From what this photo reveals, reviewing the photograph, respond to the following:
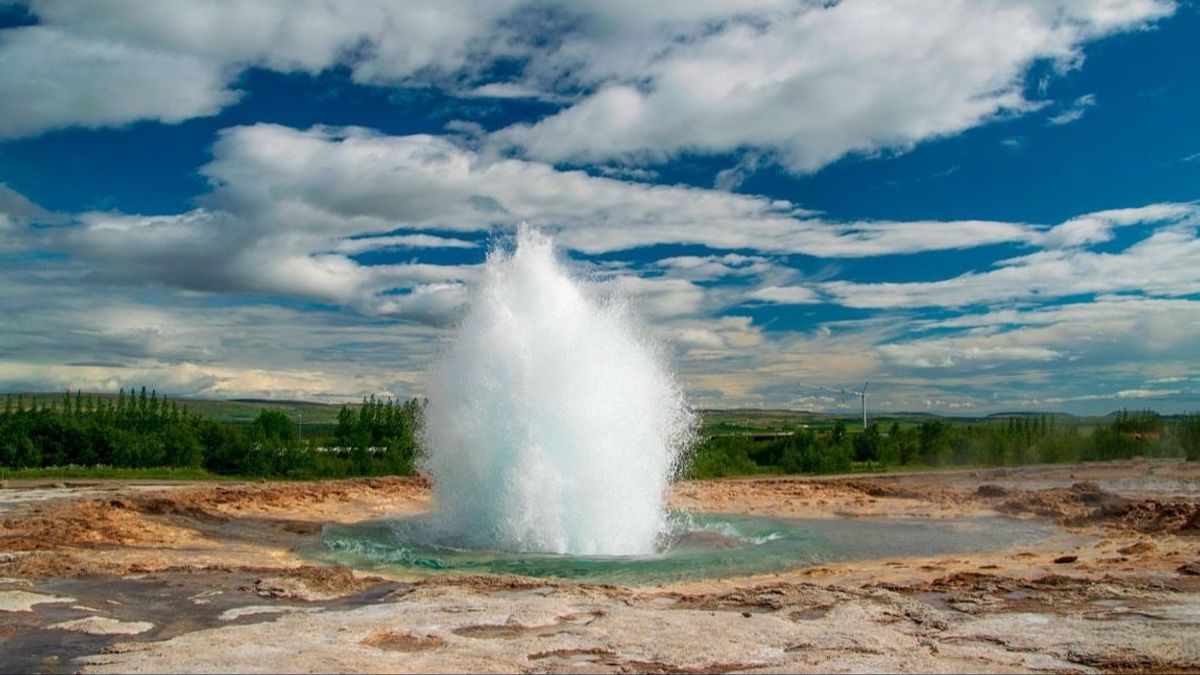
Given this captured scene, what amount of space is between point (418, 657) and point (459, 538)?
1071 cm

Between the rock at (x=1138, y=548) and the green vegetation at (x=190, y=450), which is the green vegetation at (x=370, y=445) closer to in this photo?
the green vegetation at (x=190, y=450)

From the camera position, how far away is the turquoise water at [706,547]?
616 inches

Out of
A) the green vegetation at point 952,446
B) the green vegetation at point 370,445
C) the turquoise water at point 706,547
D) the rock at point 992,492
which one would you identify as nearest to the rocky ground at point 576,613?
the turquoise water at point 706,547

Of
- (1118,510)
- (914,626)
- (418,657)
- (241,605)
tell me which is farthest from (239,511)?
(1118,510)

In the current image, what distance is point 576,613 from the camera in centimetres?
1062

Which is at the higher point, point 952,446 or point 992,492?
point 952,446

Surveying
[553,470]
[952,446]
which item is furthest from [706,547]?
[952,446]

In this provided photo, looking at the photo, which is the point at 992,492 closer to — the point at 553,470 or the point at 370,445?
the point at 553,470

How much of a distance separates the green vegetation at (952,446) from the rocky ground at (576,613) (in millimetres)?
31674

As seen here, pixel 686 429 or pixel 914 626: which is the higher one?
pixel 686 429

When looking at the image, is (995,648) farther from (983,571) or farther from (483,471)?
(483,471)

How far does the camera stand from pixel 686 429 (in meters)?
22.5

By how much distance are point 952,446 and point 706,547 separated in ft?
136

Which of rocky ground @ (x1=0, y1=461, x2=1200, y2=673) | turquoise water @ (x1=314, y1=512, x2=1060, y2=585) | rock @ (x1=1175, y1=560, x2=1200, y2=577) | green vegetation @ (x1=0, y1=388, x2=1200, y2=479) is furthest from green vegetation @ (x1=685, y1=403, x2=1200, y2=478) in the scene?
rock @ (x1=1175, y1=560, x2=1200, y2=577)
